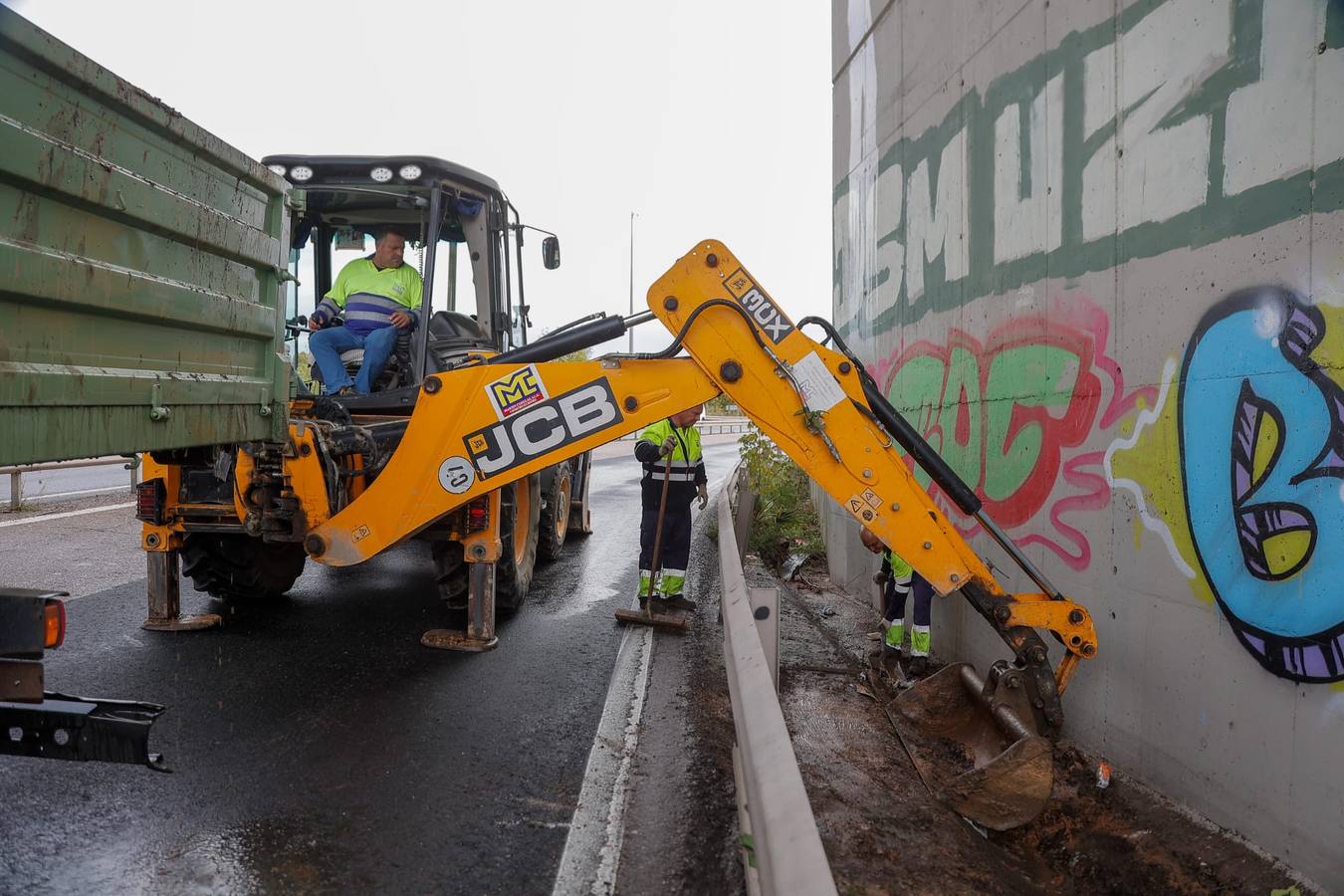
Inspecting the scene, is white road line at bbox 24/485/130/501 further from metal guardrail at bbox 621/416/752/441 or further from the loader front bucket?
metal guardrail at bbox 621/416/752/441

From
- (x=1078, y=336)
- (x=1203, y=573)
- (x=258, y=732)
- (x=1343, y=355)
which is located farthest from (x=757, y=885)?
(x=1078, y=336)

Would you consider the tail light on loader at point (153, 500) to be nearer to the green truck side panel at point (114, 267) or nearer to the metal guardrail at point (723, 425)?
the green truck side panel at point (114, 267)

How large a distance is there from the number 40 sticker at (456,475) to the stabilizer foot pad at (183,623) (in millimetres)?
2289

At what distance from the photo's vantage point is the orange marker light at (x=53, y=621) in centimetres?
242

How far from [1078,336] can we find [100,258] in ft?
13.1

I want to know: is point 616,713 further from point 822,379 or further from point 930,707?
point 822,379

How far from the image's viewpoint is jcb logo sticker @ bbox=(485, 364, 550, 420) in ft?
15.1

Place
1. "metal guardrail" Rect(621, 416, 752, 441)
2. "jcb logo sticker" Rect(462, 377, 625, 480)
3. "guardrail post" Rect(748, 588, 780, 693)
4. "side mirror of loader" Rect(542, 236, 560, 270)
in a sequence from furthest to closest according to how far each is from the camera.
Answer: "metal guardrail" Rect(621, 416, 752, 441) < "side mirror of loader" Rect(542, 236, 560, 270) < "jcb logo sticker" Rect(462, 377, 625, 480) < "guardrail post" Rect(748, 588, 780, 693)

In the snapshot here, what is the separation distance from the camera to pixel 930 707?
4562 millimetres

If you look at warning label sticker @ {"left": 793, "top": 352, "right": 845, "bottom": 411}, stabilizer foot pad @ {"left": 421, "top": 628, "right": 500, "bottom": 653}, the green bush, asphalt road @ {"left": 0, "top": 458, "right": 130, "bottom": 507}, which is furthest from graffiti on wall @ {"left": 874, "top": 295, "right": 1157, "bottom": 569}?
asphalt road @ {"left": 0, "top": 458, "right": 130, "bottom": 507}

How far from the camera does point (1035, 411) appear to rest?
4.62m

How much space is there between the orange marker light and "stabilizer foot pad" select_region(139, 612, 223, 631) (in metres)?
3.58

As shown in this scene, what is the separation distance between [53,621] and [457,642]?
3230 mm

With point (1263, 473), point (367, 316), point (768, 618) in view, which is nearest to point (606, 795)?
point (768, 618)
